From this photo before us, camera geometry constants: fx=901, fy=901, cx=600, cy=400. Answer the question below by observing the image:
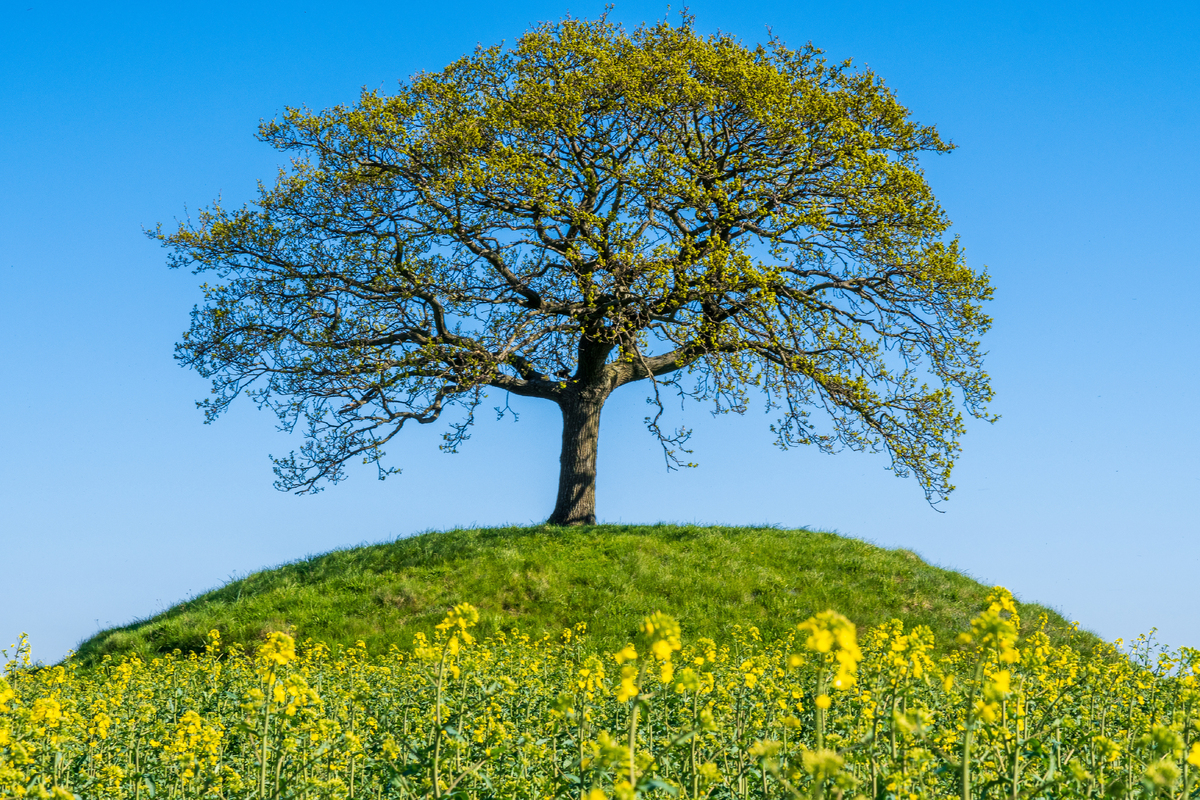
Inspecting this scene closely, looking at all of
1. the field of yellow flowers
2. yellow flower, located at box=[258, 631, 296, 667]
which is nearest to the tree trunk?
the field of yellow flowers

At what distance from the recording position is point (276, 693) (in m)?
4.57

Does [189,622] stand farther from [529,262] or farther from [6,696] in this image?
[6,696]

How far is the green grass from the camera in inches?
599

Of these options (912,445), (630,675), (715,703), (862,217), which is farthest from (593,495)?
(630,675)

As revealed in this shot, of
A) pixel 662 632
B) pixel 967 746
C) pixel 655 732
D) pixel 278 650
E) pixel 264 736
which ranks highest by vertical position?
pixel 662 632

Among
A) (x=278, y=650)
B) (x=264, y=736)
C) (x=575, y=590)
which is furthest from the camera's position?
(x=575, y=590)

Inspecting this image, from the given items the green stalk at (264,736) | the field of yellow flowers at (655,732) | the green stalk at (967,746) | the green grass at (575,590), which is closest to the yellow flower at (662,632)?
the field of yellow flowers at (655,732)

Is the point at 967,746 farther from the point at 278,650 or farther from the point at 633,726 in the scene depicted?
the point at 278,650

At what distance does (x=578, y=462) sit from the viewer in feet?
66.2

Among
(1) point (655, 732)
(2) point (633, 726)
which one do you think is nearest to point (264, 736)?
(2) point (633, 726)

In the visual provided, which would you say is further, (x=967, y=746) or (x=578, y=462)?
(x=578, y=462)

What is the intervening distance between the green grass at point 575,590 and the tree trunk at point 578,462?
116 centimetres

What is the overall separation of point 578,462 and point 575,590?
14.8ft

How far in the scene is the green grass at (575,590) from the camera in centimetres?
1521
